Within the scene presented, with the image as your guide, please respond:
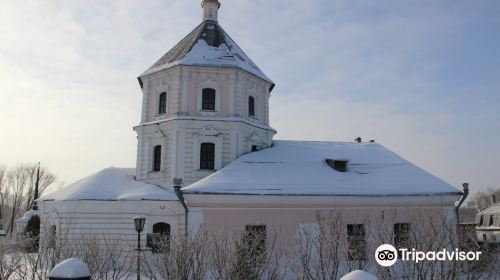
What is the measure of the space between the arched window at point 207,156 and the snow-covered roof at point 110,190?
211 cm

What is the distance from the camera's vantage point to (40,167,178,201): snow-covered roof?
19500mm

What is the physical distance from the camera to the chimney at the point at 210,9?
81.3 ft

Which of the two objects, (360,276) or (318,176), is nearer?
(360,276)

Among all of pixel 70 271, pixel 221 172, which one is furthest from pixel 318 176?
pixel 70 271

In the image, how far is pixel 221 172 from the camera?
18.5 m

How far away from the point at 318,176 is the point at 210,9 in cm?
1207

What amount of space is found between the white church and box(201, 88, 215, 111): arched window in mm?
49

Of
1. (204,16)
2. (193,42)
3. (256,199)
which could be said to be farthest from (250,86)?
(256,199)

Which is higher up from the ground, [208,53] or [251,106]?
[208,53]

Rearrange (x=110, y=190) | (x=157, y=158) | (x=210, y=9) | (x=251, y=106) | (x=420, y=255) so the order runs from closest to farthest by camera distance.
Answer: (x=420, y=255) < (x=110, y=190) < (x=157, y=158) < (x=251, y=106) < (x=210, y=9)

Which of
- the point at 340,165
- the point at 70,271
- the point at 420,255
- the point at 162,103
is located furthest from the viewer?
the point at 162,103

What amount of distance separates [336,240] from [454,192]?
31.9 feet

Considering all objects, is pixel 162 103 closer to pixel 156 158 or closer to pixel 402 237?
pixel 156 158

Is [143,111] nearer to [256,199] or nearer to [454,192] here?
[256,199]
